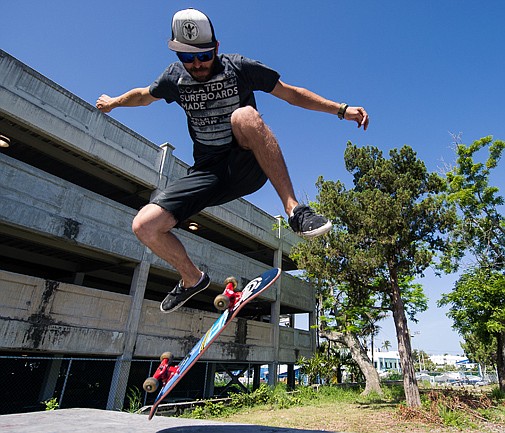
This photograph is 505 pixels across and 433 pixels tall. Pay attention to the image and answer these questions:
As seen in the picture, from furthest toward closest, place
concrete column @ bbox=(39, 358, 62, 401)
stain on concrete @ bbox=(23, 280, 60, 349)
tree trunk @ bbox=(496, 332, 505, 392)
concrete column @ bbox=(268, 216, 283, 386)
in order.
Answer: concrete column @ bbox=(268, 216, 283, 386), tree trunk @ bbox=(496, 332, 505, 392), concrete column @ bbox=(39, 358, 62, 401), stain on concrete @ bbox=(23, 280, 60, 349)

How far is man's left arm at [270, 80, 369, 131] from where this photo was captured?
2418 mm

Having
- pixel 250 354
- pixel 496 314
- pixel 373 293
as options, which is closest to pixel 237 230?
pixel 250 354

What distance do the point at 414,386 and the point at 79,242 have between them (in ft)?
46.8

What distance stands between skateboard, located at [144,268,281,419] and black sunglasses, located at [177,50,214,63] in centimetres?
176

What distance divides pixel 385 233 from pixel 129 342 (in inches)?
432

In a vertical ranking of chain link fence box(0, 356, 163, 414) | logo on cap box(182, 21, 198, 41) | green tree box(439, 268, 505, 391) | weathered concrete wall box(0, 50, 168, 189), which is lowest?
chain link fence box(0, 356, 163, 414)

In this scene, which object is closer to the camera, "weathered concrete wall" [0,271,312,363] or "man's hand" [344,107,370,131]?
"man's hand" [344,107,370,131]

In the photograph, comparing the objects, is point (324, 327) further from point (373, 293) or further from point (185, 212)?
point (185, 212)

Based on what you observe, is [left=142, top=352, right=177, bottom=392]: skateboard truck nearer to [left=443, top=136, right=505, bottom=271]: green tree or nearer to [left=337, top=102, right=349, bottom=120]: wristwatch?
[left=337, top=102, right=349, bottom=120]: wristwatch

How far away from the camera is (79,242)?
11.1 m

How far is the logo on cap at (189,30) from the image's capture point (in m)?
2.06

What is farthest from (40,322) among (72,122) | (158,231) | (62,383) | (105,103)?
(158,231)

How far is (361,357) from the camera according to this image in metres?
20.1

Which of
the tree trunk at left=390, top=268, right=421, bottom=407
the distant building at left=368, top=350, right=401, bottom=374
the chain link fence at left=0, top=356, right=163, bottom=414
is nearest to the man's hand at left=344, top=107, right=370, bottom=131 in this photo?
the tree trunk at left=390, top=268, right=421, bottom=407
